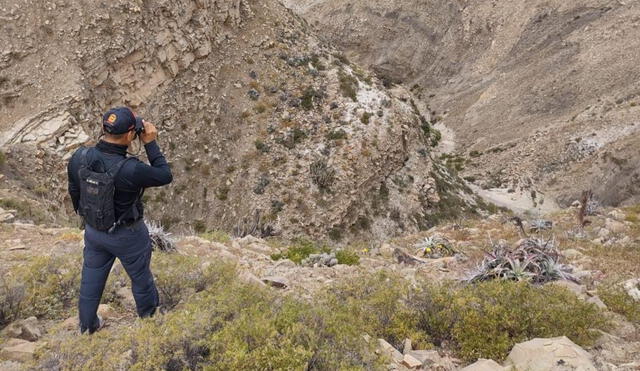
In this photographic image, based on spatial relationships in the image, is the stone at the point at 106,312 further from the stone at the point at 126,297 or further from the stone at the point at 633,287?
the stone at the point at 633,287

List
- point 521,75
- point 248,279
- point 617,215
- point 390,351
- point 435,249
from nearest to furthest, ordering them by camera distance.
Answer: point 390,351, point 248,279, point 435,249, point 617,215, point 521,75

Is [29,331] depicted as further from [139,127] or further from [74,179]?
[139,127]

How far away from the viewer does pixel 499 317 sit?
4.16 meters

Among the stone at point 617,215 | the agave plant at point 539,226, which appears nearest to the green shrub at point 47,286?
the agave plant at point 539,226

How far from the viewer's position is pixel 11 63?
15.3 meters

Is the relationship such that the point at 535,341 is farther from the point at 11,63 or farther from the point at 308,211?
the point at 11,63

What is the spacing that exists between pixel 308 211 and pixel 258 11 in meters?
11.7

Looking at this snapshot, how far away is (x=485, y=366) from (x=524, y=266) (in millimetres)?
2596

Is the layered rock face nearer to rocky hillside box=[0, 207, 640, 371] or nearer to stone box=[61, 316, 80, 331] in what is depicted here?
rocky hillside box=[0, 207, 640, 371]

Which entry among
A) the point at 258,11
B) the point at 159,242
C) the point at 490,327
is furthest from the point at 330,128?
the point at 490,327

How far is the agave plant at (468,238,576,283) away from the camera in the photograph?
18.4ft

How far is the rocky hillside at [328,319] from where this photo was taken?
10.3ft

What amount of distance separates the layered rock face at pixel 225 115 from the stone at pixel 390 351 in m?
12.2

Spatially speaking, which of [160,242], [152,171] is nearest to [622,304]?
[152,171]
